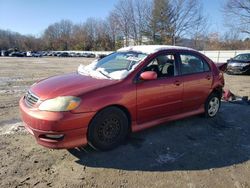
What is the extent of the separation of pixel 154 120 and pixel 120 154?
39.4 inches

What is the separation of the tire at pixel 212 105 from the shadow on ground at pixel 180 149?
0.31 m

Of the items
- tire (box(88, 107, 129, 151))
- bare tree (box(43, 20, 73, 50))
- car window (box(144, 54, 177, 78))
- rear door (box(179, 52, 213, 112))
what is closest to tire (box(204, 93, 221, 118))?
rear door (box(179, 52, 213, 112))

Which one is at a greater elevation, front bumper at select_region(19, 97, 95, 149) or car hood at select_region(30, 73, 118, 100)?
car hood at select_region(30, 73, 118, 100)

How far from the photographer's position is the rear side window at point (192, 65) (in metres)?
5.29

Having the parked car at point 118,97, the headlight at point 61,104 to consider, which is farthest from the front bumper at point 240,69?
the headlight at point 61,104

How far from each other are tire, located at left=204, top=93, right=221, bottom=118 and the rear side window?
2.20 feet

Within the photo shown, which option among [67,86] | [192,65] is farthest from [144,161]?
[192,65]

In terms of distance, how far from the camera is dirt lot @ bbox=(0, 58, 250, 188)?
337 cm

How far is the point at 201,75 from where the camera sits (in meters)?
5.58

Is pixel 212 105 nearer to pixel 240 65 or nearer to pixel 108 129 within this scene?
pixel 108 129

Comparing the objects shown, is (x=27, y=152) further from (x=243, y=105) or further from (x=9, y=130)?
(x=243, y=105)

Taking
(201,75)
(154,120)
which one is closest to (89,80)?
(154,120)

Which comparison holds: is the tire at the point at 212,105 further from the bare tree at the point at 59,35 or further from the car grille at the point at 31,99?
the bare tree at the point at 59,35

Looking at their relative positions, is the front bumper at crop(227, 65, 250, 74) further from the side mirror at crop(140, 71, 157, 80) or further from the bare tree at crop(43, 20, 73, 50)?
the bare tree at crop(43, 20, 73, 50)
